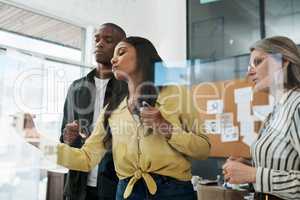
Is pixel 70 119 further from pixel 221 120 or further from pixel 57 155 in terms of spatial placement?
pixel 221 120

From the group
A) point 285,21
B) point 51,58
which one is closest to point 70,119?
point 51,58

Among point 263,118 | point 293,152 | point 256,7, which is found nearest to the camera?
point 293,152

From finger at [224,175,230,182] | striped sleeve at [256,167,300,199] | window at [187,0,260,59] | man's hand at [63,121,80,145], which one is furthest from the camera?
man's hand at [63,121,80,145]

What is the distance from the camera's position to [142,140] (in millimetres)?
931

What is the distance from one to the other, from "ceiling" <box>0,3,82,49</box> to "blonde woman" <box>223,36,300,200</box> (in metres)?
0.65

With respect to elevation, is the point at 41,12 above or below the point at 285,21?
above

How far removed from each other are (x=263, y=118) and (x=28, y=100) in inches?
33.1

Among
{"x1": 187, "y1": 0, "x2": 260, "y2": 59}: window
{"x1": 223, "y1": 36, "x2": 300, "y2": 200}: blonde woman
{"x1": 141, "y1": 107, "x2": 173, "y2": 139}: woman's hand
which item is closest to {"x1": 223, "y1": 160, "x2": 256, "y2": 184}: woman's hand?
{"x1": 223, "y1": 36, "x2": 300, "y2": 200}: blonde woman

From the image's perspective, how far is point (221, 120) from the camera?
92 centimetres

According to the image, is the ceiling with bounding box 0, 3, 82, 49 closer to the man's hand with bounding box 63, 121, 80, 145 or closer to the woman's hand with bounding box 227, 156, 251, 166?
the man's hand with bounding box 63, 121, 80, 145

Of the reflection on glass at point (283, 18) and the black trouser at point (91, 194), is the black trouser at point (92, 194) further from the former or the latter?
the reflection on glass at point (283, 18)

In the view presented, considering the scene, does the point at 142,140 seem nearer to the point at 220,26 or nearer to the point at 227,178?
the point at 227,178

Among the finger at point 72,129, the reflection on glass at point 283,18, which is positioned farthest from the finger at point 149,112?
the reflection on glass at point 283,18

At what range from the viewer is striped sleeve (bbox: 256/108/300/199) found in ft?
2.31
